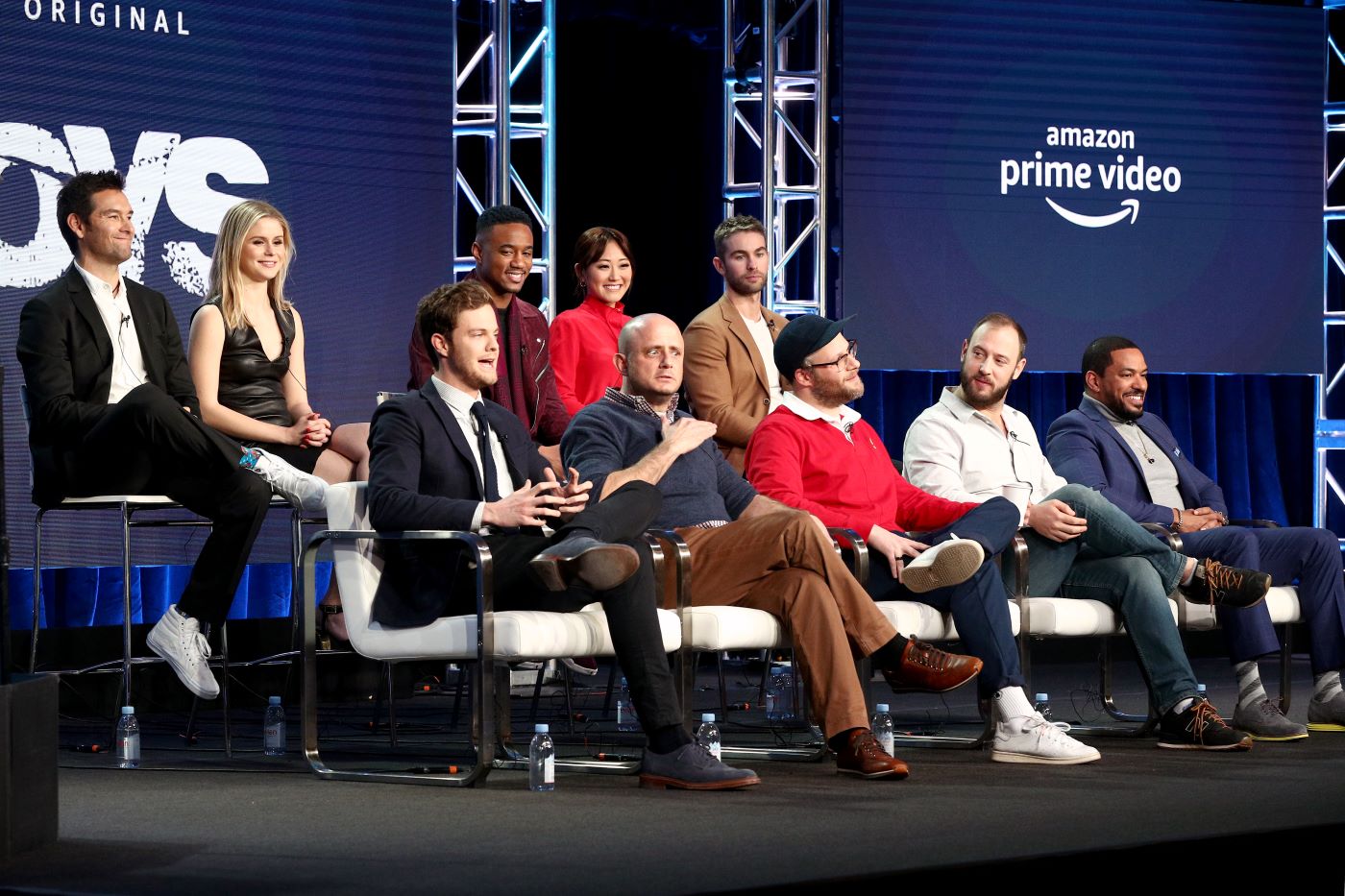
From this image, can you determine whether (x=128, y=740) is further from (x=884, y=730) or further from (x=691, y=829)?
(x=884, y=730)

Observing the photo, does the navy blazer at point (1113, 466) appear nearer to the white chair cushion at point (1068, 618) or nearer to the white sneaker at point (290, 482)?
the white chair cushion at point (1068, 618)

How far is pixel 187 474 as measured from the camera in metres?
5.11

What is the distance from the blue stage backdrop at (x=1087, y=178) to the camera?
759 cm

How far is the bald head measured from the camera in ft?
15.8

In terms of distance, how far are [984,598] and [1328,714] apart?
4.65ft

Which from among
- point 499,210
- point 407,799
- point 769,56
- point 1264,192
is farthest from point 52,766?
point 1264,192

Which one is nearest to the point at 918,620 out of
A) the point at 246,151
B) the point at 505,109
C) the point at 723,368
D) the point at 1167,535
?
the point at 1167,535

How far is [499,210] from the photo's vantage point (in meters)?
6.02

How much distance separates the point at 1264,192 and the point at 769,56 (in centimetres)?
243

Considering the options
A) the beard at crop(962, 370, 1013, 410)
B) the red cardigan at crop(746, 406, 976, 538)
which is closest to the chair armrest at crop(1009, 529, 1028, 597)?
the red cardigan at crop(746, 406, 976, 538)

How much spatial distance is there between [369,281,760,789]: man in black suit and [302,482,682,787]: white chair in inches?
1.8

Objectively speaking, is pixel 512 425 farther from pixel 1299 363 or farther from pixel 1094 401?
pixel 1299 363

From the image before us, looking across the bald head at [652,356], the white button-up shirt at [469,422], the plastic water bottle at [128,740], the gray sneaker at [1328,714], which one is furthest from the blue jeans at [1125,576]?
the plastic water bottle at [128,740]

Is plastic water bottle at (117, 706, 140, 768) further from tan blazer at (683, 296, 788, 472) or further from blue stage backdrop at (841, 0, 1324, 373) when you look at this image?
blue stage backdrop at (841, 0, 1324, 373)
